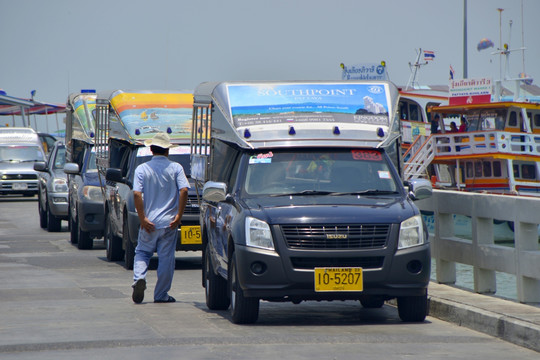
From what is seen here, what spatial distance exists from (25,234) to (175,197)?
14472mm

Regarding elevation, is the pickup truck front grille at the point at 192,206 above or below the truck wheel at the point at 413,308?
above

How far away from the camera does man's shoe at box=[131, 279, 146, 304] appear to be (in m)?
12.3

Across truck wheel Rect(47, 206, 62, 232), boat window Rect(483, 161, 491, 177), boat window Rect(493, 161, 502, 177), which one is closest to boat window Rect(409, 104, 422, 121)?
boat window Rect(483, 161, 491, 177)

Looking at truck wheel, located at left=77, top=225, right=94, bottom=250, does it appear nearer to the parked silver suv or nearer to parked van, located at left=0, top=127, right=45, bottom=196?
the parked silver suv

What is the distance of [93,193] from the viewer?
21.3m

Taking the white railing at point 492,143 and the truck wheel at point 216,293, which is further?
→ the white railing at point 492,143

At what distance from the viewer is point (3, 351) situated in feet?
29.3

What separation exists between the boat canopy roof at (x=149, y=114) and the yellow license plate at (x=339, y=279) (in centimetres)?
850

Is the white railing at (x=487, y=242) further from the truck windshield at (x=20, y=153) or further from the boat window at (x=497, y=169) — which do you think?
the truck windshield at (x=20, y=153)

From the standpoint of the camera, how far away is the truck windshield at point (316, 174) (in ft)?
36.3

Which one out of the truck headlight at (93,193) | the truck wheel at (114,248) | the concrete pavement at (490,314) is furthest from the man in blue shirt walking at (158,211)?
the truck headlight at (93,193)

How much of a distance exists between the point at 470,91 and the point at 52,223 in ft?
49.3

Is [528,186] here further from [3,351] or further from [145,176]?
[3,351]

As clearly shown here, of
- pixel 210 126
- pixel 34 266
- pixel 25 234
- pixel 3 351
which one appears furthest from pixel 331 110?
pixel 25 234
